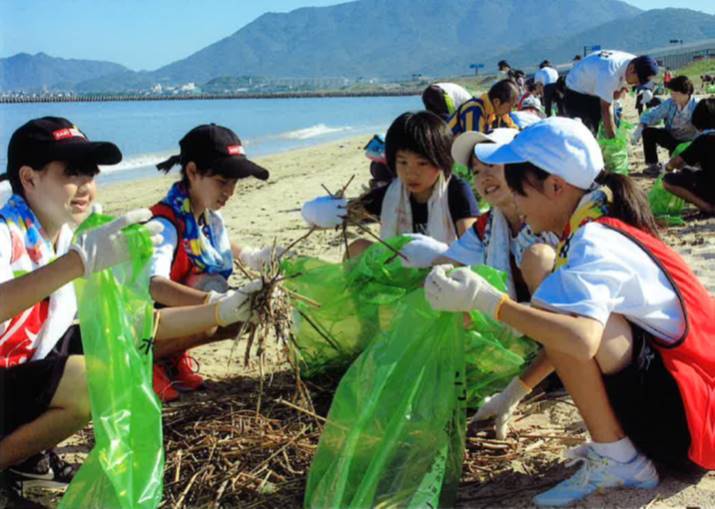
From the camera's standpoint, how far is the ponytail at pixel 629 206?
2.30 m

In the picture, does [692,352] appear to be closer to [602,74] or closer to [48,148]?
[48,148]

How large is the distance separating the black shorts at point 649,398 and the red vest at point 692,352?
0.08 feet

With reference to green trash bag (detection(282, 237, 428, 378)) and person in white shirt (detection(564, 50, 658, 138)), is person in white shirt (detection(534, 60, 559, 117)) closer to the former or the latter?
person in white shirt (detection(564, 50, 658, 138))

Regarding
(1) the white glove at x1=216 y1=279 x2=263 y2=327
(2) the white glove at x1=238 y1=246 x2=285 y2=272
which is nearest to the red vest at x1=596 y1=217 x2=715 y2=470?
(1) the white glove at x1=216 y1=279 x2=263 y2=327

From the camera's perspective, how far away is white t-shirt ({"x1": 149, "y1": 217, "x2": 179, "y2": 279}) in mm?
3195

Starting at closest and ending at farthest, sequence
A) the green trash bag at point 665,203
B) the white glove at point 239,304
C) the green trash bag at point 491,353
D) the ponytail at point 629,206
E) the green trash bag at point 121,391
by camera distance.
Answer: the green trash bag at point 121,391, the ponytail at point 629,206, the white glove at point 239,304, the green trash bag at point 491,353, the green trash bag at point 665,203

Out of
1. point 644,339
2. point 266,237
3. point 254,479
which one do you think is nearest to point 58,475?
point 254,479

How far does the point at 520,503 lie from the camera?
236 cm

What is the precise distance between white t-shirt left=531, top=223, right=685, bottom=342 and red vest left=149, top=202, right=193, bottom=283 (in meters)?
1.68

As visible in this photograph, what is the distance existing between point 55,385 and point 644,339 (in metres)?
1.63

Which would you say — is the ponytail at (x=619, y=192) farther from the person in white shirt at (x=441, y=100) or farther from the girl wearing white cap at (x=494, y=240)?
the person in white shirt at (x=441, y=100)

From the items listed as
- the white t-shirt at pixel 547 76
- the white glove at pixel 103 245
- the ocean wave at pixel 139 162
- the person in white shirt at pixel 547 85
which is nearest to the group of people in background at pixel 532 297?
the white glove at pixel 103 245

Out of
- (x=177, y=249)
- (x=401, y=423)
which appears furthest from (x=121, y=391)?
(x=177, y=249)

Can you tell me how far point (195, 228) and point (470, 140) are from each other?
1.16 metres
